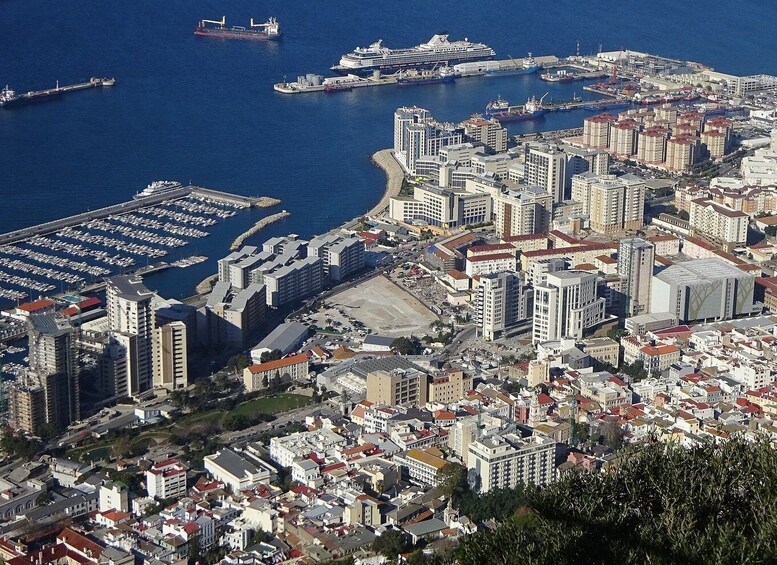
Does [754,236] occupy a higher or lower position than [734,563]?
lower

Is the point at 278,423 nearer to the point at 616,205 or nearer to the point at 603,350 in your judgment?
the point at 603,350

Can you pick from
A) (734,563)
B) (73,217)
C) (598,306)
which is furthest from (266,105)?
(734,563)

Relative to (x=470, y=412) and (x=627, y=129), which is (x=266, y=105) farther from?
(x=470, y=412)

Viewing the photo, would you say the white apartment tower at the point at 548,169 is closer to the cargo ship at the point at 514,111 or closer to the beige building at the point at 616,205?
the beige building at the point at 616,205

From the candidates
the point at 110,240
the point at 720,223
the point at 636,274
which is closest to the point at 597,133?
the point at 720,223

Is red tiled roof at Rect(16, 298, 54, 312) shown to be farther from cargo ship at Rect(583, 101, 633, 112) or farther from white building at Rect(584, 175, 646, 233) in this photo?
cargo ship at Rect(583, 101, 633, 112)

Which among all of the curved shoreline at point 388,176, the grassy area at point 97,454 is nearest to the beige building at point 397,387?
the grassy area at point 97,454
